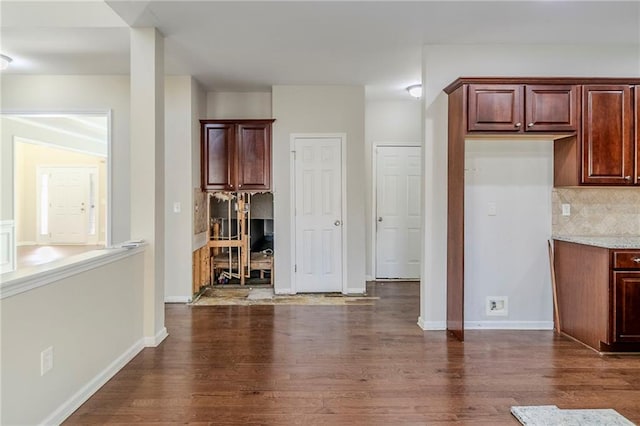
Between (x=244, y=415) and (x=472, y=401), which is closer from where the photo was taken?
(x=244, y=415)

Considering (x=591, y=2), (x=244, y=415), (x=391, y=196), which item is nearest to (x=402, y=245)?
(x=391, y=196)

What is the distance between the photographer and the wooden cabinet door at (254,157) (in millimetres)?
5281

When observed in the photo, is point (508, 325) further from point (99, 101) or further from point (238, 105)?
point (99, 101)

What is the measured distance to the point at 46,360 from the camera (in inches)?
82.7

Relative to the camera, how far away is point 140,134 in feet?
11.1

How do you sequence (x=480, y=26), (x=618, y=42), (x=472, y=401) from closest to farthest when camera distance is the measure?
(x=472, y=401)
(x=480, y=26)
(x=618, y=42)

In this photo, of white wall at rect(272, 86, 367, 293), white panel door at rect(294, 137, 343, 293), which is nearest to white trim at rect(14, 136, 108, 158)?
white wall at rect(272, 86, 367, 293)

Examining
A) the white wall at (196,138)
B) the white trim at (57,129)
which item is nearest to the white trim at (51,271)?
the white wall at (196,138)

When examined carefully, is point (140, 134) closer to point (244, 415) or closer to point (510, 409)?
point (244, 415)

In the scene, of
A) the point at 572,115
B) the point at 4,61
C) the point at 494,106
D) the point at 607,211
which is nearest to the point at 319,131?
the point at 494,106

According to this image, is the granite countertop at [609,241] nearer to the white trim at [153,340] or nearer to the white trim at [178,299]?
the white trim at [153,340]

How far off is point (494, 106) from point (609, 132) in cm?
99

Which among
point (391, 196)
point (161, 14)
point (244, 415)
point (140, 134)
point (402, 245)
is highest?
point (161, 14)

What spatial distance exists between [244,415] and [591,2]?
3692mm
